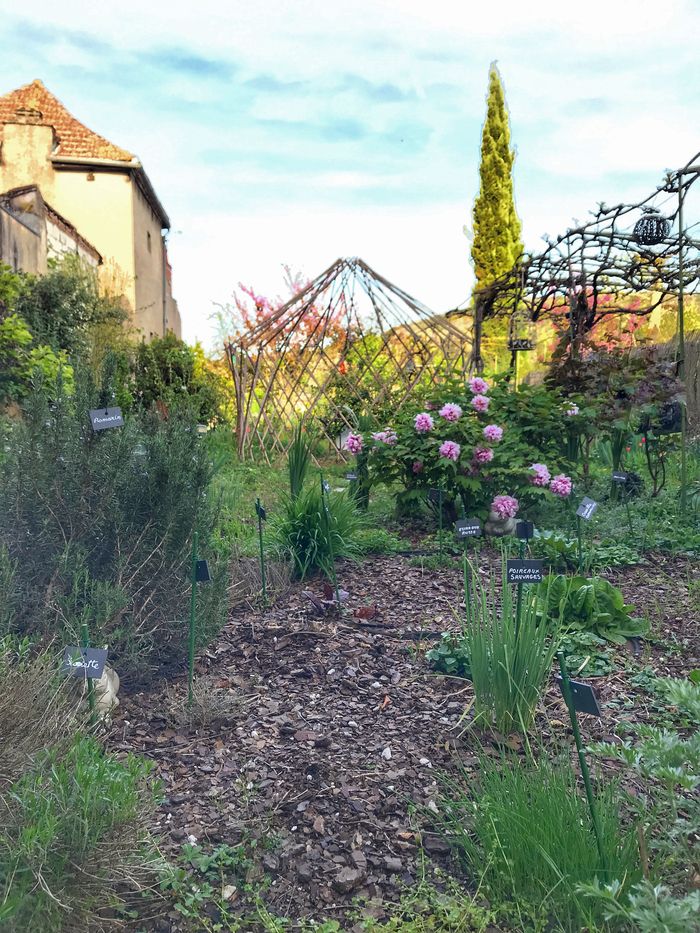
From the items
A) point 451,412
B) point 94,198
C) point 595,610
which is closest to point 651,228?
point 451,412

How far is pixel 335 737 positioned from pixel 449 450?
265cm

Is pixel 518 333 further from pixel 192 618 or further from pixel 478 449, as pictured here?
pixel 192 618

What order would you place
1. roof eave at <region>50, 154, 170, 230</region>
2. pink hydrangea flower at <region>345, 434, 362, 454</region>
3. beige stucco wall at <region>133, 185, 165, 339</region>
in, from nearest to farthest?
pink hydrangea flower at <region>345, 434, 362, 454</region> < roof eave at <region>50, 154, 170, 230</region> < beige stucco wall at <region>133, 185, 165, 339</region>

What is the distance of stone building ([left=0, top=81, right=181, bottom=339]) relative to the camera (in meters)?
14.0

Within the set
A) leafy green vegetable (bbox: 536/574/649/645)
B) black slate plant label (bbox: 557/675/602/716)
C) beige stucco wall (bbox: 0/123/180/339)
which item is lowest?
leafy green vegetable (bbox: 536/574/649/645)

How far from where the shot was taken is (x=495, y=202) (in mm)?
17109

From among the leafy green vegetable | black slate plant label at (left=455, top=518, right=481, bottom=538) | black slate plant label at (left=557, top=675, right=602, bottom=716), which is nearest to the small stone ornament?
the leafy green vegetable

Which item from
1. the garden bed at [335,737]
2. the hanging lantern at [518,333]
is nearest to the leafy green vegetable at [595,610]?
the garden bed at [335,737]

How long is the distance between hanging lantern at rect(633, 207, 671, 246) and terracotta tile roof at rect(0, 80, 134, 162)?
1032cm

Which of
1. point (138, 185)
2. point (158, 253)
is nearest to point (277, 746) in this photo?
point (138, 185)

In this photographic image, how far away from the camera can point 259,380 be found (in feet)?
34.5

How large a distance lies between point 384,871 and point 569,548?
8.95ft

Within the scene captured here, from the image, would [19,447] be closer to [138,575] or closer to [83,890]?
[138,575]

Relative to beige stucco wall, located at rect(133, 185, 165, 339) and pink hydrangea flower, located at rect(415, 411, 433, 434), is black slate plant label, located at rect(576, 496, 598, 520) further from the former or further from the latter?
beige stucco wall, located at rect(133, 185, 165, 339)
